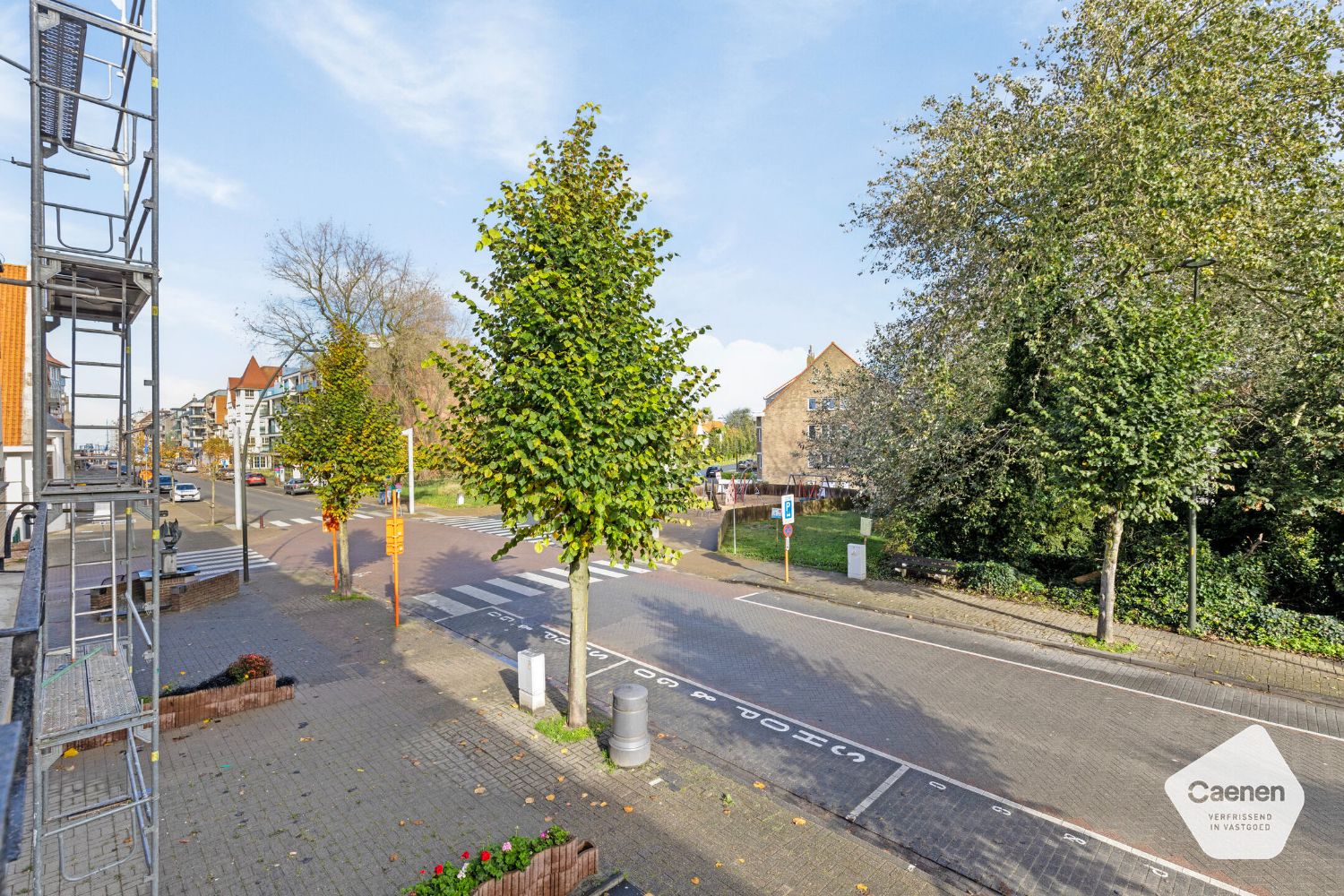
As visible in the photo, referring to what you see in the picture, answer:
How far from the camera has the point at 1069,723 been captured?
866 centimetres

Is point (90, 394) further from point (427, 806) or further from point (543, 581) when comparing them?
point (543, 581)

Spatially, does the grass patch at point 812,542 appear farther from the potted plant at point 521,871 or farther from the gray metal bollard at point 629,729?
the potted plant at point 521,871

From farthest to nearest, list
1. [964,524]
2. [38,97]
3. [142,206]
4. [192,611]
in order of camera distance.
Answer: [964,524], [192,611], [142,206], [38,97]

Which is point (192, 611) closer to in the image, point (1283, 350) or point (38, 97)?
point (38, 97)

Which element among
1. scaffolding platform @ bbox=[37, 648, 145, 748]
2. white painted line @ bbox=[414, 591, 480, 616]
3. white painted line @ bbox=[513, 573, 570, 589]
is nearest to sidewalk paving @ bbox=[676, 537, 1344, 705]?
white painted line @ bbox=[513, 573, 570, 589]

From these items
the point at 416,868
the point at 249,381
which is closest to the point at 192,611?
the point at 416,868

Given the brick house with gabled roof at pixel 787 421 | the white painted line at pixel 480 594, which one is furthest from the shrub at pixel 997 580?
the brick house with gabled roof at pixel 787 421

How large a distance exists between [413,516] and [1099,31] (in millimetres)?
30470

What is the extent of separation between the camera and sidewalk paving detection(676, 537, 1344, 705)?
33.2 feet

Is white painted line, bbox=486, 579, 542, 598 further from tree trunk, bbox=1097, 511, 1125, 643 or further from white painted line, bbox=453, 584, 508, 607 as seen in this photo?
tree trunk, bbox=1097, 511, 1125, 643

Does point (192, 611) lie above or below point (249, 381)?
below

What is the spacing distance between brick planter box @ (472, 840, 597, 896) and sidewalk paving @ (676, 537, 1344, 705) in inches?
408

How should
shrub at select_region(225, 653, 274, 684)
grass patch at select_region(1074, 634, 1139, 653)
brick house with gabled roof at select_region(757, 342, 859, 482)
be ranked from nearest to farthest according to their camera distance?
shrub at select_region(225, 653, 274, 684) < grass patch at select_region(1074, 634, 1139, 653) < brick house with gabled roof at select_region(757, 342, 859, 482)

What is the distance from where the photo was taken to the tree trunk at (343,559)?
14852 mm
